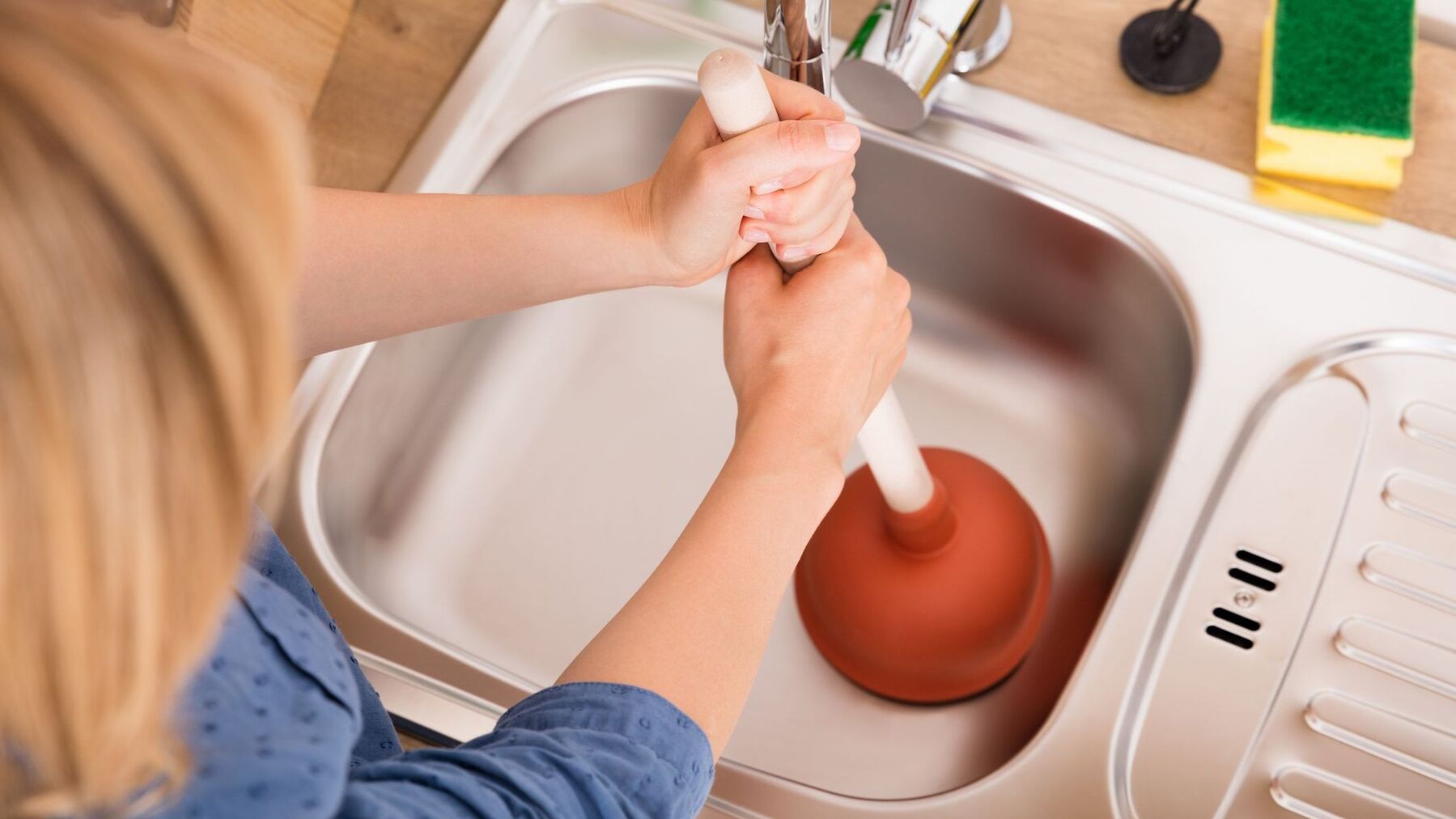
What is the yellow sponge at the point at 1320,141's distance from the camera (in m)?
0.74

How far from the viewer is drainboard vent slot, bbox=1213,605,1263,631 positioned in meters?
0.68

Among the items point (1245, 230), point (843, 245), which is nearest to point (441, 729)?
point (843, 245)

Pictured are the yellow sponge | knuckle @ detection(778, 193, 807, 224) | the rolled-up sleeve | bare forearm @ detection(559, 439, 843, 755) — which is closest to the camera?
the rolled-up sleeve

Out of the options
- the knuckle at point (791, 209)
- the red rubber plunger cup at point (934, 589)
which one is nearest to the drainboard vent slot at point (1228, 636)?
the red rubber plunger cup at point (934, 589)

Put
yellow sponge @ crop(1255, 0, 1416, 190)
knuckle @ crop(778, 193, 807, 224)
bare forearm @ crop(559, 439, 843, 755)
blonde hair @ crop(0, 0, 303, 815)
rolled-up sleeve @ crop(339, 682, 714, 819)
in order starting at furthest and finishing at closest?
1. yellow sponge @ crop(1255, 0, 1416, 190)
2. knuckle @ crop(778, 193, 807, 224)
3. bare forearm @ crop(559, 439, 843, 755)
4. rolled-up sleeve @ crop(339, 682, 714, 819)
5. blonde hair @ crop(0, 0, 303, 815)

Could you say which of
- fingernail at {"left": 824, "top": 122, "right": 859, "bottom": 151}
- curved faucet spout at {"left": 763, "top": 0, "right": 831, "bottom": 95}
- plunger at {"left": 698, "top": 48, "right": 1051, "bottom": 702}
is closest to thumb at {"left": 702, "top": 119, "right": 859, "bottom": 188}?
fingernail at {"left": 824, "top": 122, "right": 859, "bottom": 151}

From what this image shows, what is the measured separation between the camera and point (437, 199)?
2.17ft

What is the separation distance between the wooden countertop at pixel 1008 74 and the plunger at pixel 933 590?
0.30 meters

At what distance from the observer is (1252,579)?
0.69m

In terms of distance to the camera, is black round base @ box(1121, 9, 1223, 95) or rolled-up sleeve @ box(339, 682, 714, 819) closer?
rolled-up sleeve @ box(339, 682, 714, 819)

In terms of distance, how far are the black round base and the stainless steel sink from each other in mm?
55

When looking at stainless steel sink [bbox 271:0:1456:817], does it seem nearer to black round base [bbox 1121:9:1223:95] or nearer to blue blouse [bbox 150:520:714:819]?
black round base [bbox 1121:9:1223:95]

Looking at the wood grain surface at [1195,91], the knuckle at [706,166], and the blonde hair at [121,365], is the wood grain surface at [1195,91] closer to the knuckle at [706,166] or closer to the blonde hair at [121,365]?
the knuckle at [706,166]

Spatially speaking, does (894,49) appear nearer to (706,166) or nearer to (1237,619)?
(706,166)
